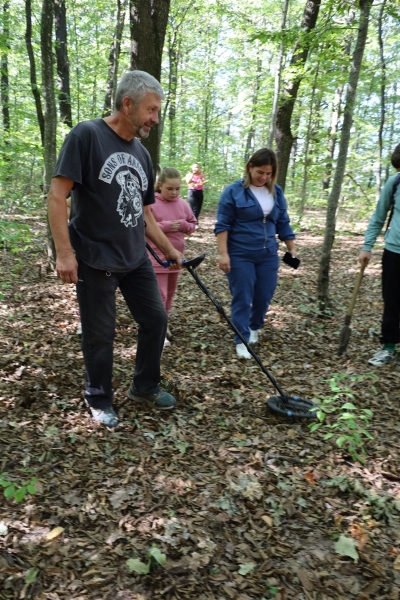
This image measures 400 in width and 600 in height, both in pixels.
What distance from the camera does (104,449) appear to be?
10.3 ft

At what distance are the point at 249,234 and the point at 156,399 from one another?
7.22 feet

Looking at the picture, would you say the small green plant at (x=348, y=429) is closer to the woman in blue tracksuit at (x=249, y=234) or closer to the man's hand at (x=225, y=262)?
the woman in blue tracksuit at (x=249, y=234)

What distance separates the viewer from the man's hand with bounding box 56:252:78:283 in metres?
2.77

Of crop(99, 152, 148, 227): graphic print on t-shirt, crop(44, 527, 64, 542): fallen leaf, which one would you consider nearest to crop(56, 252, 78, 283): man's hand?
crop(99, 152, 148, 227): graphic print on t-shirt

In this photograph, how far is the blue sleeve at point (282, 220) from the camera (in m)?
4.92

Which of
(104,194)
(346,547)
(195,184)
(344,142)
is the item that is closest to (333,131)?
(195,184)

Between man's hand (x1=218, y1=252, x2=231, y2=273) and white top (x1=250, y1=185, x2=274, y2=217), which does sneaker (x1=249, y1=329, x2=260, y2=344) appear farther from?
white top (x1=250, y1=185, x2=274, y2=217)

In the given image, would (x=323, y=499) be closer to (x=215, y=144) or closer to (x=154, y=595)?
(x=154, y=595)

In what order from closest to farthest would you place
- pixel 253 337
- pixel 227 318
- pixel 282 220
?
1. pixel 227 318
2. pixel 282 220
3. pixel 253 337

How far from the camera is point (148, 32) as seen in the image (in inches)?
221

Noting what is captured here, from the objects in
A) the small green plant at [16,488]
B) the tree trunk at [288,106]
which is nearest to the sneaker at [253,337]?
the small green plant at [16,488]

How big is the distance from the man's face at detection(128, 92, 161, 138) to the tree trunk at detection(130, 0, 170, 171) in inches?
112

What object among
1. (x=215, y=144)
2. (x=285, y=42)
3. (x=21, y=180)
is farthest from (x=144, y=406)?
(x=215, y=144)

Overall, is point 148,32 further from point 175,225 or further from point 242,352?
point 242,352
